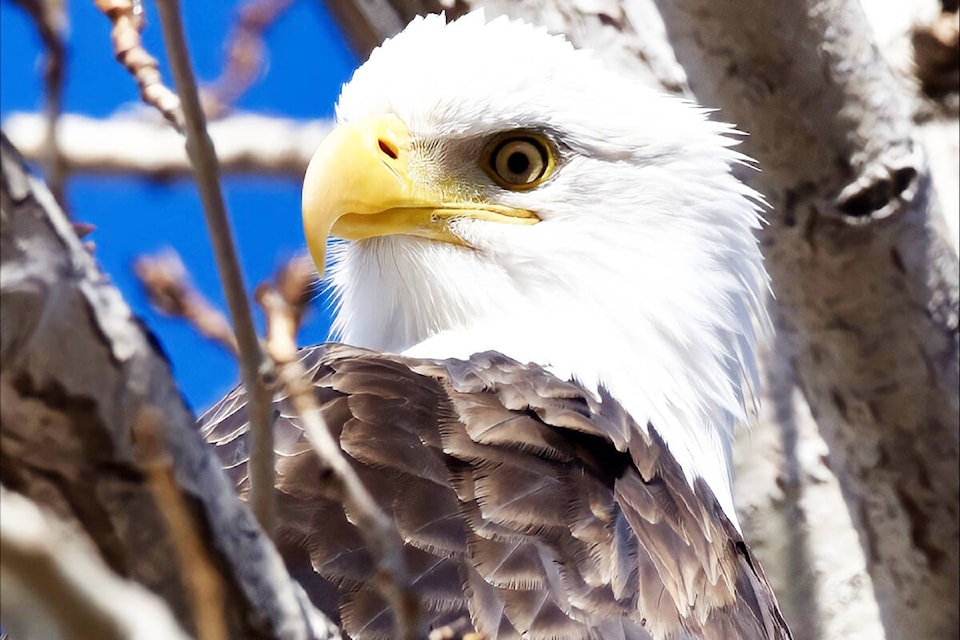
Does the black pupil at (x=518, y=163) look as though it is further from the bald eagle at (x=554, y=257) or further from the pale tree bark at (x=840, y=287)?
the pale tree bark at (x=840, y=287)

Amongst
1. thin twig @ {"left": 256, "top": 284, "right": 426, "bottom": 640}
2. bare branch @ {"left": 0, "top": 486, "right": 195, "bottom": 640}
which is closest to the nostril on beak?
thin twig @ {"left": 256, "top": 284, "right": 426, "bottom": 640}

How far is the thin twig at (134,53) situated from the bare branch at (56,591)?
580 mm

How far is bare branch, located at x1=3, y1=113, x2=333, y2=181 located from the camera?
2.15m

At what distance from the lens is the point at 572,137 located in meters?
4.11

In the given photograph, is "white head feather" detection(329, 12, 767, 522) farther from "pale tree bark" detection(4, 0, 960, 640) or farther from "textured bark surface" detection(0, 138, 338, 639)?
"textured bark surface" detection(0, 138, 338, 639)

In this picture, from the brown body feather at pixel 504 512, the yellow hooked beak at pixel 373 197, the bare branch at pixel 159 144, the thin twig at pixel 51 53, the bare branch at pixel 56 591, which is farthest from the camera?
the yellow hooked beak at pixel 373 197

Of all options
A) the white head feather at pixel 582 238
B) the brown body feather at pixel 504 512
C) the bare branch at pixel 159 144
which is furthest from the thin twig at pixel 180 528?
the white head feather at pixel 582 238

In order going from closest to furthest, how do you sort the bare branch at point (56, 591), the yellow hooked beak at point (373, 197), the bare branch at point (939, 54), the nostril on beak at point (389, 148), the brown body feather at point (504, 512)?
the bare branch at point (56, 591)
the brown body feather at point (504, 512)
the yellow hooked beak at point (373, 197)
the nostril on beak at point (389, 148)
the bare branch at point (939, 54)

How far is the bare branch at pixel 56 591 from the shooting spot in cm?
127

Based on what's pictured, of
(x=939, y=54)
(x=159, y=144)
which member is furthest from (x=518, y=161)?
(x=939, y=54)

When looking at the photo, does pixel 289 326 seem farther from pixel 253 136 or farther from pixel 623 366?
pixel 623 366

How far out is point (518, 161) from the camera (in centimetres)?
412

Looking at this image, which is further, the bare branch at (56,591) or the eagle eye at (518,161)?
the eagle eye at (518,161)

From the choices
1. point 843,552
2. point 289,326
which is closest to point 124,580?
point 289,326
